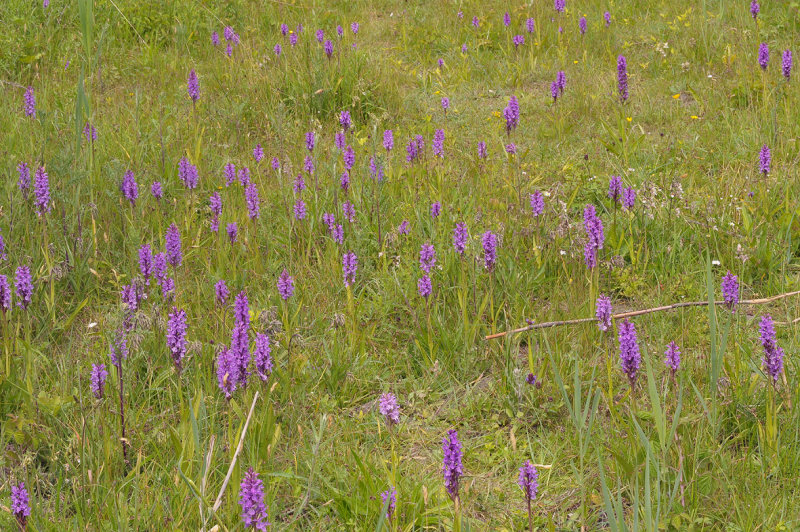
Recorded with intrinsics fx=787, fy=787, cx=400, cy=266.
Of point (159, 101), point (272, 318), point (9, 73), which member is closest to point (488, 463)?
point (272, 318)

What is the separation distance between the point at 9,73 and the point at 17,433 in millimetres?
4033

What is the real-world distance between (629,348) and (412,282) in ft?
3.91

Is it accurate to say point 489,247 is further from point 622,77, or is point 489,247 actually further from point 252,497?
point 622,77

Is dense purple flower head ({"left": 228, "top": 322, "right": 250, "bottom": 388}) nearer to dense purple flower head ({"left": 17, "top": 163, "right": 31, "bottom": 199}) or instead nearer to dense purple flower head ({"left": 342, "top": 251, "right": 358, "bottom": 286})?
dense purple flower head ({"left": 342, "top": 251, "right": 358, "bottom": 286})

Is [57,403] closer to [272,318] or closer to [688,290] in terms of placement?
[272,318]

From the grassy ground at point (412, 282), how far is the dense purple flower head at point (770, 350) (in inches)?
6.2

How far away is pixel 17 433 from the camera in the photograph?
246 cm

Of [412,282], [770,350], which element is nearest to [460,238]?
[412,282]

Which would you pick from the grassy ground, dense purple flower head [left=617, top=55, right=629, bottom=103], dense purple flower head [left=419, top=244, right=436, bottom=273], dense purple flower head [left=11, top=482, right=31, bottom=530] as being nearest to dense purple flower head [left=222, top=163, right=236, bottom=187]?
the grassy ground

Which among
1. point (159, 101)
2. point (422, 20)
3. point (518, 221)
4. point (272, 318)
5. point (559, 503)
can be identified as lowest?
point (559, 503)

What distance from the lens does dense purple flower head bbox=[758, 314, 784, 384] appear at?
2279 millimetres

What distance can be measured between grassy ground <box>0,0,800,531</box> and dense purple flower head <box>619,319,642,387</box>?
0.23 ft

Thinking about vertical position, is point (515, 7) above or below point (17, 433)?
above

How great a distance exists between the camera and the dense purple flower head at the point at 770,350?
2279 mm
